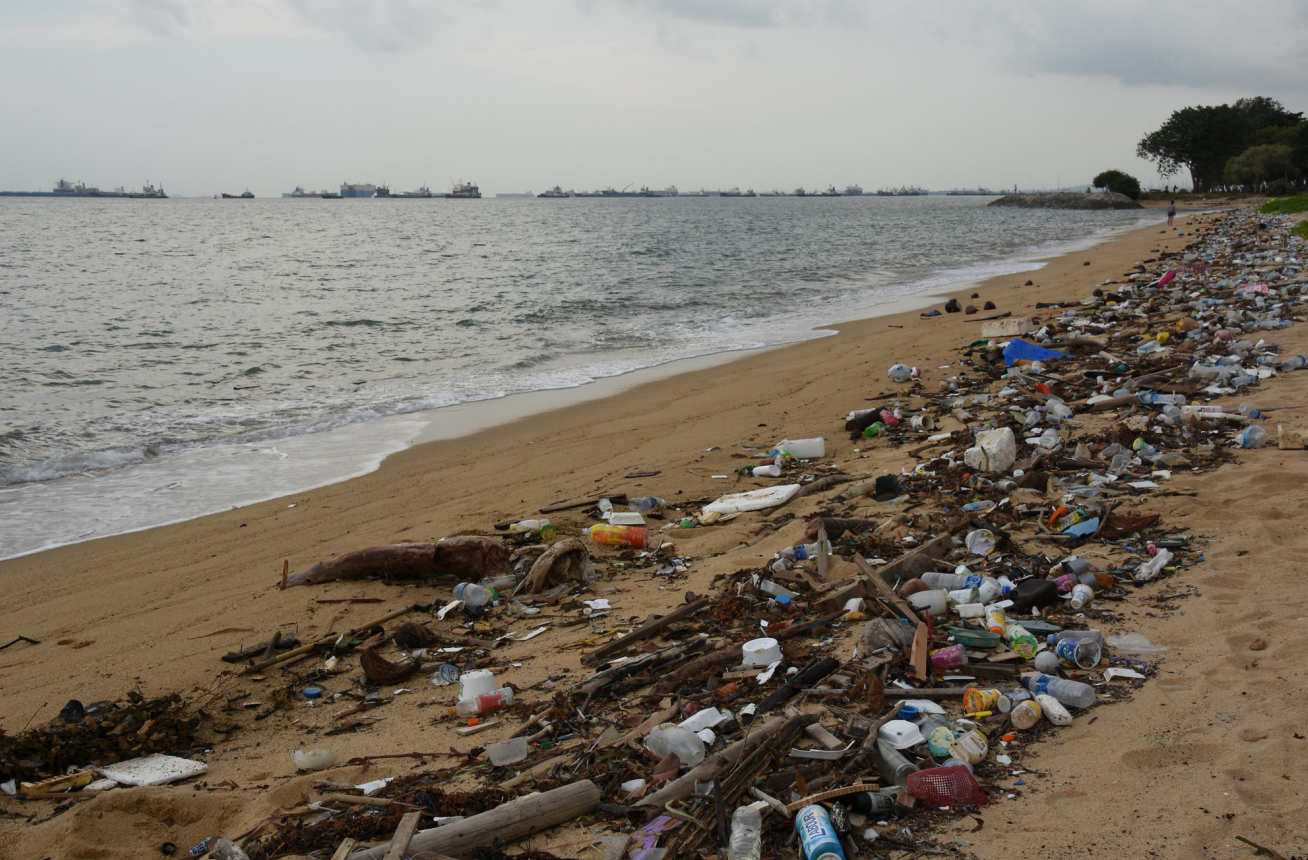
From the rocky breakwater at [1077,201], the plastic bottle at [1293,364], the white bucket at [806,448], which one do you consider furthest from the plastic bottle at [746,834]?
the rocky breakwater at [1077,201]

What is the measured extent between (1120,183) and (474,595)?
110190 mm

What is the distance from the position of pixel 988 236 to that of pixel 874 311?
114ft

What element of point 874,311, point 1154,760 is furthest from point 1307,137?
point 1154,760

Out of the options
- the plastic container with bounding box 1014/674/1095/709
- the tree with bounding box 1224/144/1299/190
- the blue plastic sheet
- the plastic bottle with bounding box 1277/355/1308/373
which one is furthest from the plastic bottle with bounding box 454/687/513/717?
the tree with bounding box 1224/144/1299/190

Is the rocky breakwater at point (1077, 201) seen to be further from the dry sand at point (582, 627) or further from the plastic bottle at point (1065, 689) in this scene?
the plastic bottle at point (1065, 689)

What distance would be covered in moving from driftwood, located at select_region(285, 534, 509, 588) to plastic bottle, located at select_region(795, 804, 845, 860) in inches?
131

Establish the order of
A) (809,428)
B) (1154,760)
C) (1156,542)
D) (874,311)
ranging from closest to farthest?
1. (1154,760)
2. (1156,542)
3. (809,428)
4. (874,311)

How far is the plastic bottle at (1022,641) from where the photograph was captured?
3479 millimetres

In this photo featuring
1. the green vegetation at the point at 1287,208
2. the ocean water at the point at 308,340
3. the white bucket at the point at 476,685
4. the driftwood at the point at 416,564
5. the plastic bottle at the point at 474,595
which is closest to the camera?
the white bucket at the point at 476,685

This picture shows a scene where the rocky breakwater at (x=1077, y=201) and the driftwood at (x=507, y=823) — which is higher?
the rocky breakwater at (x=1077, y=201)

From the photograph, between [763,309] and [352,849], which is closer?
[352,849]

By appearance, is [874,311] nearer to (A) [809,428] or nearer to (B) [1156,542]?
(A) [809,428]

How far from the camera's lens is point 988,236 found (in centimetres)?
4875

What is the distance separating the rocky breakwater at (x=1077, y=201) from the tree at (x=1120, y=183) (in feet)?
7.70
